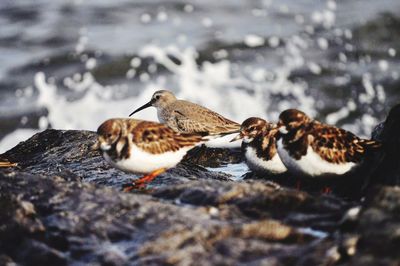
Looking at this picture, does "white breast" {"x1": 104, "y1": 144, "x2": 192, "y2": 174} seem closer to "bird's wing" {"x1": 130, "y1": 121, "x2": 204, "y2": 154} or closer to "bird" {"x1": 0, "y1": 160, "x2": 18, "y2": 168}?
"bird's wing" {"x1": 130, "y1": 121, "x2": 204, "y2": 154}

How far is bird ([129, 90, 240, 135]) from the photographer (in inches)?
508

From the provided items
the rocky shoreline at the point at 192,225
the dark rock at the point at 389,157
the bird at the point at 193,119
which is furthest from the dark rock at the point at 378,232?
the bird at the point at 193,119

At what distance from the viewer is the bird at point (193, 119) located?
508 inches

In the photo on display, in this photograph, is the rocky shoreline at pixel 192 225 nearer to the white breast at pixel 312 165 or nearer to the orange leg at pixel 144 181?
the orange leg at pixel 144 181

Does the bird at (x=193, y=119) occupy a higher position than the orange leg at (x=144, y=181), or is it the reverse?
the bird at (x=193, y=119)

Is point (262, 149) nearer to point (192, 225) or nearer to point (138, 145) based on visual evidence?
point (138, 145)

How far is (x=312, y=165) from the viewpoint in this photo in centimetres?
808

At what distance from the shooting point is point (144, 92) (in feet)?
80.4

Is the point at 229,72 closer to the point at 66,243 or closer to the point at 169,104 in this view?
the point at 169,104

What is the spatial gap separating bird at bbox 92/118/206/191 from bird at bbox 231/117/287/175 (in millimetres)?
975

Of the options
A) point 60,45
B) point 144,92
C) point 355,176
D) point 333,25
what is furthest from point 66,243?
point 333,25

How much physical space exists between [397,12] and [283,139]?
22.0 meters

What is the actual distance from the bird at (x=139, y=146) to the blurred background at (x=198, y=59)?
13528 millimetres

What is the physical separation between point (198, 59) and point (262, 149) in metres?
17.2
